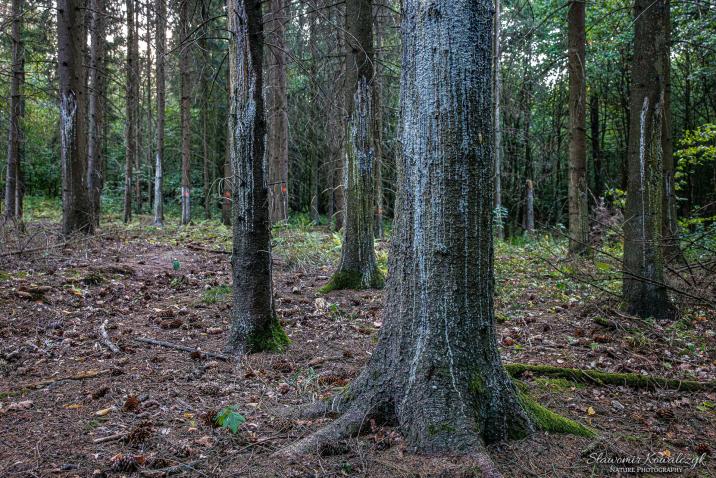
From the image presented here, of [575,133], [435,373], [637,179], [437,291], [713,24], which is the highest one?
[713,24]

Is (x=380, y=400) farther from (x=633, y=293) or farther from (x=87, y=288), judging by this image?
(x=87, y=288)

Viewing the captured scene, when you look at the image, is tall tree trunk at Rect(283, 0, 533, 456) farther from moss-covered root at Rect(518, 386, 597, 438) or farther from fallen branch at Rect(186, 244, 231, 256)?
fallen branch at Rect(186, 244, 231, 256)

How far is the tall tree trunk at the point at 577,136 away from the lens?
10297mm

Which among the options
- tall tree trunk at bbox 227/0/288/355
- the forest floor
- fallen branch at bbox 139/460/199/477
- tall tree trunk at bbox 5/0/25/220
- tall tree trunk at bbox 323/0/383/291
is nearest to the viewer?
fallen branch at bbox 139/460/199/477

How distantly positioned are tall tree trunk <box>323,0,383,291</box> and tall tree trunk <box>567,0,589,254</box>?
4.92m

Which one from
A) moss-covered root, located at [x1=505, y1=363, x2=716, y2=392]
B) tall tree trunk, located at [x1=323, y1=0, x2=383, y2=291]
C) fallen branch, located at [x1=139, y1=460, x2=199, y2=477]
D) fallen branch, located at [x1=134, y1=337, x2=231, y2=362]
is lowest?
fallen branch, located at [x1=139, y1=460, x2=199, y2=477]

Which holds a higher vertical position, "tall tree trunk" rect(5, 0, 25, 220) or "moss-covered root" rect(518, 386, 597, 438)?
"tall tree trunk" rect(5, 0, 25, 220)

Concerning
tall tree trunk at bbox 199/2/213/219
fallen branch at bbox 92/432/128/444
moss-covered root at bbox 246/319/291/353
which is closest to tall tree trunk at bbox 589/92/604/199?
tall tree trunk at bbox 199/2/213/219

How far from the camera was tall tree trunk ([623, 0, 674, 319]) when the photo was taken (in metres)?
5.91

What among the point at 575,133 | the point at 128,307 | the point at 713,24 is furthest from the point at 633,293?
the point at 713,24

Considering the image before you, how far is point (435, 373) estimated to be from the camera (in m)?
2.74

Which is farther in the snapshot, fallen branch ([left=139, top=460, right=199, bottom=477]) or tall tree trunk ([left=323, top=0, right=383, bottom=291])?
tall tree trunk ([left=323, top=0, right=383, bottom=291])

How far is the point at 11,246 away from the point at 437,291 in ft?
29.1

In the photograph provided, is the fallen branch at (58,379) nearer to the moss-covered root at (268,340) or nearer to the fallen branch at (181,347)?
the fallen branch at (181,347)
